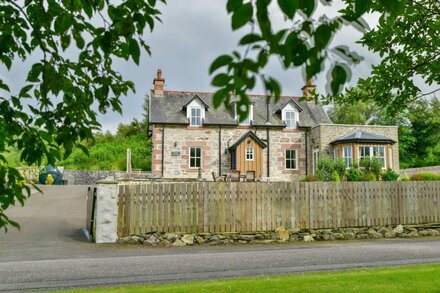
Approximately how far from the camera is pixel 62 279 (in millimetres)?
6910

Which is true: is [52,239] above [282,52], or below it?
below

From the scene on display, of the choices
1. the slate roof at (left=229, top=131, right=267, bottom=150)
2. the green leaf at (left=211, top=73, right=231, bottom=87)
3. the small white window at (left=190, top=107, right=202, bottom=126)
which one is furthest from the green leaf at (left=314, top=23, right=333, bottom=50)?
the small white window at (left=190, top=107, right=202, bottom=126)

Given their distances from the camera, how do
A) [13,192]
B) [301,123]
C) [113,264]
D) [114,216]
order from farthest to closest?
[301,123] < [114,216] < [113,264] < [13,192]

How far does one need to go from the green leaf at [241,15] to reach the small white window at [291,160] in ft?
103

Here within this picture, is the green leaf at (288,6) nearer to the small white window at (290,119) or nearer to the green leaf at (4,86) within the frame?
the green leaf at (4,86)

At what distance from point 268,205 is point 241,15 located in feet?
37.1

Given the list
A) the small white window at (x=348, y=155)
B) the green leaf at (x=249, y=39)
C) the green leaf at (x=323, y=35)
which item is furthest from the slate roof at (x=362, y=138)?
the green leaf at (x=249, y=39)

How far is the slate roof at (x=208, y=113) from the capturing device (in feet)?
98.5

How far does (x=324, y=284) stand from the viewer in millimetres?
6293

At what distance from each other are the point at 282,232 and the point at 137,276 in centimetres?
598

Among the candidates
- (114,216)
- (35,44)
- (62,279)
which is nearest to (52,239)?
(114,216)

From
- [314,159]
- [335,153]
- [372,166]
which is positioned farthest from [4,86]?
[314,159]

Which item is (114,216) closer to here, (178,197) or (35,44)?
(178,197)

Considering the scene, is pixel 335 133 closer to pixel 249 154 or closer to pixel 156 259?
pixel 249 154
